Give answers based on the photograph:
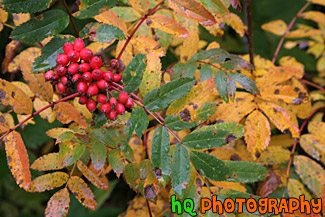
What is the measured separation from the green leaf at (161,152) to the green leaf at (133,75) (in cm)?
16

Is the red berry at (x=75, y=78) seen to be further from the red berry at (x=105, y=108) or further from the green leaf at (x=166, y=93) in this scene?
the green leaf at (x=166, y=93)

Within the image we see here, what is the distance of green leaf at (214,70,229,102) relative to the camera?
101cm

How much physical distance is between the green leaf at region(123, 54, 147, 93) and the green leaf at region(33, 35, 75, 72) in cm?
24

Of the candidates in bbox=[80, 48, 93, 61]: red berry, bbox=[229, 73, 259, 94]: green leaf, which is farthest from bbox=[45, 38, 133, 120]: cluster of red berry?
bbox=[229, 73, 259, 94]: green leaf

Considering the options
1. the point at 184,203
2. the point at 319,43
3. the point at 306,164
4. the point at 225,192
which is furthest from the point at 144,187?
the point at 319,43

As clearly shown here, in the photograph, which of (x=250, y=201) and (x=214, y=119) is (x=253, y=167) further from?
(x=214, y=119)

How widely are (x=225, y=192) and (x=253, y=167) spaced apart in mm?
122

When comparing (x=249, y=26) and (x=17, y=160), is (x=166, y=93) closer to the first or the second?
(x=17, y=160)

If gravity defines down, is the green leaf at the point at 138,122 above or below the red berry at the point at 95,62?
below

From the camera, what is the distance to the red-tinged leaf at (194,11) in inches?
36.1

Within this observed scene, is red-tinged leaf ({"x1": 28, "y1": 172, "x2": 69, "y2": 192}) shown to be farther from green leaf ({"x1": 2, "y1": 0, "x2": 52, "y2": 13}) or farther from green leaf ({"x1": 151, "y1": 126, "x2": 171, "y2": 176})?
green leaf ({"x1": 2, "y1": 0, "x2": 52, "y2": 13})

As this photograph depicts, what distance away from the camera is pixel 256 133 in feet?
3.62

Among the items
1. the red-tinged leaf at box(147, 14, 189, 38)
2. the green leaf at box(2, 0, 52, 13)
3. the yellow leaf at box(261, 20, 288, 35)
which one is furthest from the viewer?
the yellow leaf at box(261, 20, 288, 35)

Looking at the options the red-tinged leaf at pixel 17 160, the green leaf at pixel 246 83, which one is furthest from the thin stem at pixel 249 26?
the red-tinged leaf at pixel 17 160
